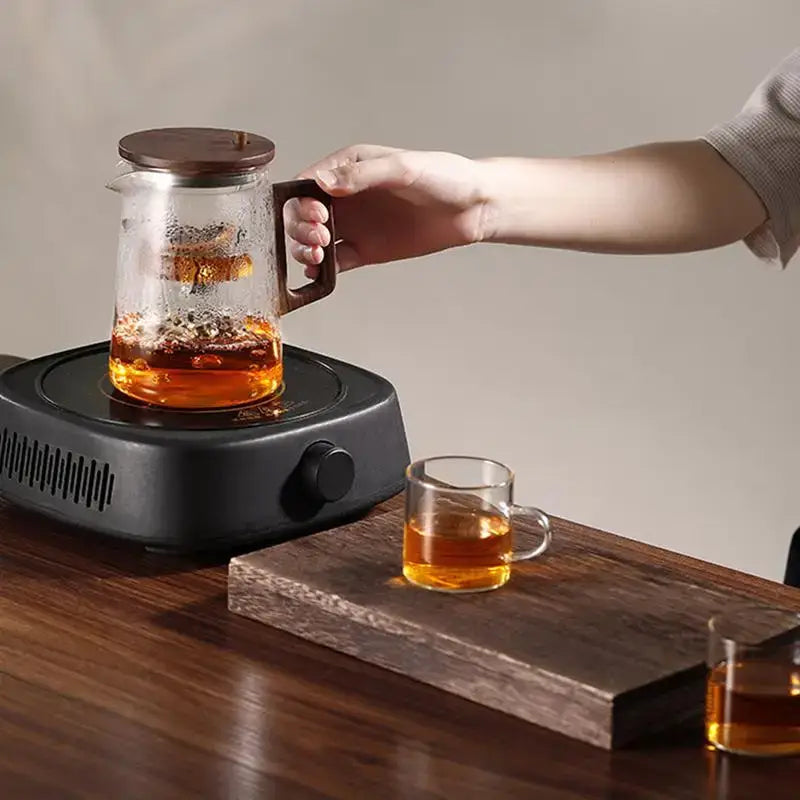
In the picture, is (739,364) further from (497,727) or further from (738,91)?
(497,727)

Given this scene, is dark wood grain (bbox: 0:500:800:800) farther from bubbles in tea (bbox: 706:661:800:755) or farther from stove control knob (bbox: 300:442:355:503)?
stove control knob (bbox: 300:442:355:503)

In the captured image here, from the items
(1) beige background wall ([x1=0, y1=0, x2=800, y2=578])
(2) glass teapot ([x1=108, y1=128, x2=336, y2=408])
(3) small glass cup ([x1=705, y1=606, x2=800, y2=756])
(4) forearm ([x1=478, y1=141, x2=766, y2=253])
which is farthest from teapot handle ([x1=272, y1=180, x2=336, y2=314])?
(1) beige background wall ([x1=0, y1=0, x2=800, y2=578])

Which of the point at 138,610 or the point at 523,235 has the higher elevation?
the point at 523,235

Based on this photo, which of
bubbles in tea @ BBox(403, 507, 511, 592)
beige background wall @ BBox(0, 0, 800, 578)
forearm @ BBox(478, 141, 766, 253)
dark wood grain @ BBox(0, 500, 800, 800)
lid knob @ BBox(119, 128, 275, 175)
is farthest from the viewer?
beige background wall @ BBox(0, 0, 800, 578)

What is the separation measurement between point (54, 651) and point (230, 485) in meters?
0.23

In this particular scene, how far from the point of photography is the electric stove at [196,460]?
137cm

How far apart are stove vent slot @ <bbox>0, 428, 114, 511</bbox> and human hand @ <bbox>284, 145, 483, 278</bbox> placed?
0.28 m

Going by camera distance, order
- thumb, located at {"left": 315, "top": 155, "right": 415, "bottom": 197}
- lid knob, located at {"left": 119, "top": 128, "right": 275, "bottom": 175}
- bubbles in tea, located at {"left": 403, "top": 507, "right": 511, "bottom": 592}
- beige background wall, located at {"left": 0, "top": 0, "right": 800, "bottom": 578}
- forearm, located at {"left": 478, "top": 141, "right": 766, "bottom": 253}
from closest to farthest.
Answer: bubbles in tea, located at {"left": 403, "top": 507, "right": 511, "bottom": 592}
lid knob, located at {"left": 119, "top": 128, "right": 275, "bottom": 175}
thumb, located at {"left": 315, "top": 155, "right": 415, "bottom": 197}
forearm, located at {"left": 478, "top": 141, "right": 766, "bottom": 253}
beige background wall, located at {"left": 0, "top": 0, "right": 800, "bottom": 578}

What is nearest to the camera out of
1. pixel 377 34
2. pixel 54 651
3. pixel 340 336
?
pixel 54 651

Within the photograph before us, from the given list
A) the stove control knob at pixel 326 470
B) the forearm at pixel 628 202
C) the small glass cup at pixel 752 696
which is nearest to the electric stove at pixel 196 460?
the stove control knob at pixel 326 470

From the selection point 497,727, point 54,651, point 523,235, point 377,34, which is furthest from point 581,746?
point 377,34

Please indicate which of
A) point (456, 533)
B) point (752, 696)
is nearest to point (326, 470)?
point (456, 533)

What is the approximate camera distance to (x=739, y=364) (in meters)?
2.98

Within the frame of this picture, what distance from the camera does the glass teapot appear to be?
1.39 metres
